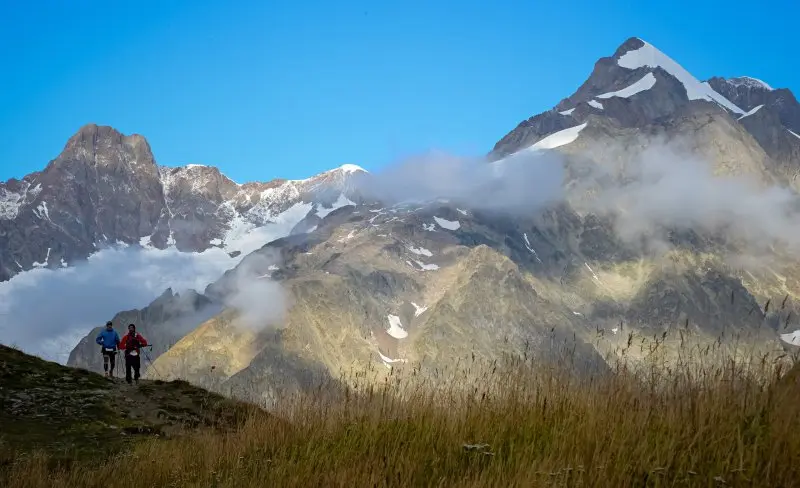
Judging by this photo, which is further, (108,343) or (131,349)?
(108,343)

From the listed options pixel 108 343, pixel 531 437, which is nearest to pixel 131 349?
pixel 108 343

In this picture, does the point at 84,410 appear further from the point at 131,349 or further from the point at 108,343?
the point at 108,343

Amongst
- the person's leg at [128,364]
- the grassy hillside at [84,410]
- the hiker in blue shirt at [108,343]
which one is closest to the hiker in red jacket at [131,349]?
the person's leg at [128,364]

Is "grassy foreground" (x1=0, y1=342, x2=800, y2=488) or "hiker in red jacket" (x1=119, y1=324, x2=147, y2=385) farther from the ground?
"hiker in red jacket" (x1=119, y1=324, x2=147, y2=385)

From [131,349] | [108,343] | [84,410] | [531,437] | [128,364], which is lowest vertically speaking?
[531,437]

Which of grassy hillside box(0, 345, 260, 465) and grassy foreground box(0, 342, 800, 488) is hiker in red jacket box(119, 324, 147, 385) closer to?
grassy hillside box(0, 345, 260, 465)

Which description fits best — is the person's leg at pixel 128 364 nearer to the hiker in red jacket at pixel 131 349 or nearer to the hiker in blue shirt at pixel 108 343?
the hiker in red jacket at pixel 131 349

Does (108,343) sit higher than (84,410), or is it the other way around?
(108,343)

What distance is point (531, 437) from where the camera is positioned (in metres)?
5.34

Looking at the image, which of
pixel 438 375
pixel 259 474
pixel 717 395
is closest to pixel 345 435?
pixel 259 474

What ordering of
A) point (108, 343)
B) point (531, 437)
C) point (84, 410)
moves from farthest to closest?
point (108, 343)
point (84, 410)
point (531, 437)

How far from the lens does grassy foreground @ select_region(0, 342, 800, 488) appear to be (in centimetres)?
424

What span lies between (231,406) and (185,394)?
8.13ft

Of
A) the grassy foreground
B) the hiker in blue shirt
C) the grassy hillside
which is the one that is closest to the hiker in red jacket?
the hiker in blue shirt
